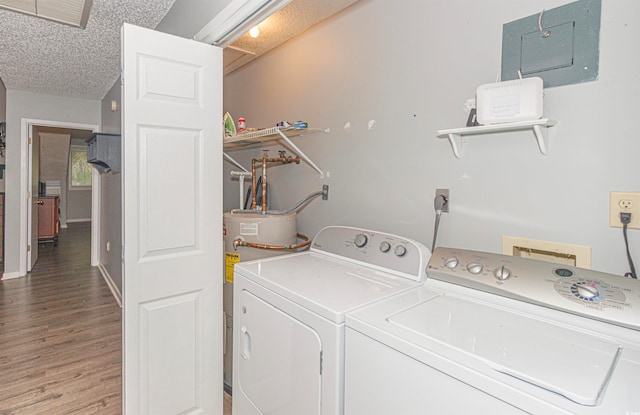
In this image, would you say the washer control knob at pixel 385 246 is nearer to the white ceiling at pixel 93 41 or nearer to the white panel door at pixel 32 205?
the white ceiling at pixel 93 41

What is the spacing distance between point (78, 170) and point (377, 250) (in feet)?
35.2

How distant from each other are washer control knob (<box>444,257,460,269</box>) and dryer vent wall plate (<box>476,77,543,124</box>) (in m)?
0.51

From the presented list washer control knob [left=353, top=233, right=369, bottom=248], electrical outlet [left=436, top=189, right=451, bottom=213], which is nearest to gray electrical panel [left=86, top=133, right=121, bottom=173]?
washer control knob [left=353, top=233, right=369, bottom=248]

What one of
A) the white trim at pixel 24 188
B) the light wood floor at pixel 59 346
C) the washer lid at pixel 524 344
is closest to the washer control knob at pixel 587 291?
the washer lid at pixel 524 344

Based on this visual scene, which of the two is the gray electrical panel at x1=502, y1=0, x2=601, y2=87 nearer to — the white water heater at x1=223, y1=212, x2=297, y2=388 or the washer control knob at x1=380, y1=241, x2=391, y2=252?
the washer control knob at x1=380, y1=241, x2=391, y2=252

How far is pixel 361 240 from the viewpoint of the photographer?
5.11ft

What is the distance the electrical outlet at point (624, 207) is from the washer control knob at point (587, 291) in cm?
25

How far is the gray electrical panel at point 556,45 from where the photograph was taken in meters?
1.08

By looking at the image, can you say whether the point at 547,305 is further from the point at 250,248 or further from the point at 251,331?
the point at 250,248

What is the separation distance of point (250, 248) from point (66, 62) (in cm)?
296

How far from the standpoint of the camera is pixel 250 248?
1.94 m

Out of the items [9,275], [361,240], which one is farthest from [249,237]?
[9,275]

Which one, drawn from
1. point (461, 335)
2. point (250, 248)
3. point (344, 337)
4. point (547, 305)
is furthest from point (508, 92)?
point (250, 248)

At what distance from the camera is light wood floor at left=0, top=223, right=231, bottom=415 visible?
198 centimetres
